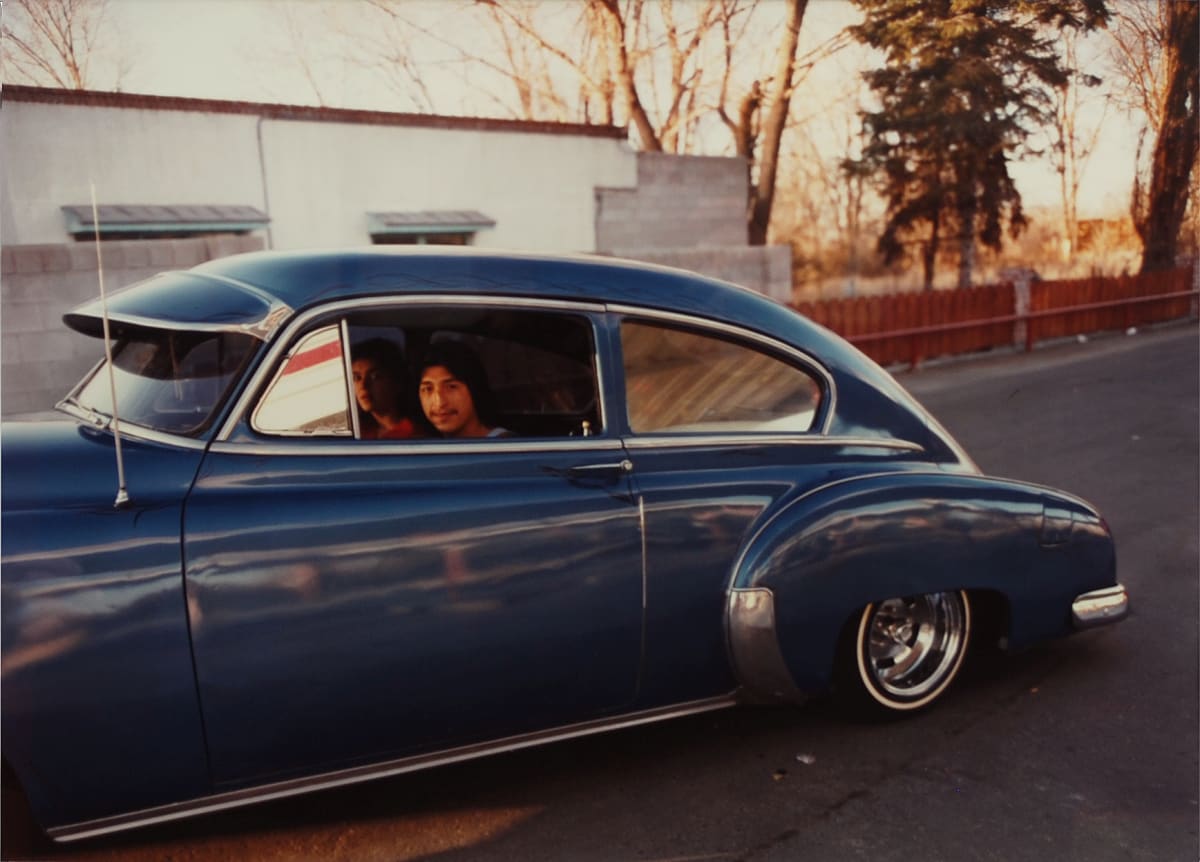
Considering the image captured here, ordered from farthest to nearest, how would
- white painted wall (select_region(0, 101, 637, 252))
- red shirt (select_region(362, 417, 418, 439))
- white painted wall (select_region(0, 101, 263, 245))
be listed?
white painted wall (select_region(0, 101, 637, 252)), white painted wall (select_region(0, 101, 263, 245)), red shirt (select_region(362, 417, 418, 439))

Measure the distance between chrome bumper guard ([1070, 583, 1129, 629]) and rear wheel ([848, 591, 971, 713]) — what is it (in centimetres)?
45

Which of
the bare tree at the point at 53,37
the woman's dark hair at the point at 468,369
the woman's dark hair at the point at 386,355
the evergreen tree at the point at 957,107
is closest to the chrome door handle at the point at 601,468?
the woman's dark hair at the point at 468,369

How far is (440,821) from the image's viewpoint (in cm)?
295

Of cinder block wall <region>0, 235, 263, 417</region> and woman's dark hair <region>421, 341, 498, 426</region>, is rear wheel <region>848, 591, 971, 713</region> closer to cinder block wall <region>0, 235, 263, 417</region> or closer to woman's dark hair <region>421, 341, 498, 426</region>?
woman's dark hair <region>421, 341, 498, 426</region>

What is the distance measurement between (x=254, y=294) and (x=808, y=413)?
184 centimetres

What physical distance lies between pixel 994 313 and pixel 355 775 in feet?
51.0

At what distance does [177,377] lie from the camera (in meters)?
2.71

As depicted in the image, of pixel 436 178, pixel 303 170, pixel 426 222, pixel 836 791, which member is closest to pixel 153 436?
pixel 836 791

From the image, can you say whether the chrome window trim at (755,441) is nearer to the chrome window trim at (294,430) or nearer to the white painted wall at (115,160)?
the chrome window trim at (294,430)

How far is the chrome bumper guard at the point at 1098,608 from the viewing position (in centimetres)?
379

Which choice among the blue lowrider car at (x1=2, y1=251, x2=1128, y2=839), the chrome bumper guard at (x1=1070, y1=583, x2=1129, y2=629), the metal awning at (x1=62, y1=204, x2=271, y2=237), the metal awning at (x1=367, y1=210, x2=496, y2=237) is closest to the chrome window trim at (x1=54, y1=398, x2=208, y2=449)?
the blue lowrider car at (x1=2, y1=251, x2=1128, y2=839)

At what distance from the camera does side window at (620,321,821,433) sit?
3100mm

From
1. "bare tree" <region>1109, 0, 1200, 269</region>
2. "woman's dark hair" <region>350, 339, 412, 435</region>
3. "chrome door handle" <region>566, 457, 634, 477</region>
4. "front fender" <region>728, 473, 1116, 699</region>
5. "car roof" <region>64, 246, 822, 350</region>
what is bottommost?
"front fender" <region>728, 473, 1116, 699</region>

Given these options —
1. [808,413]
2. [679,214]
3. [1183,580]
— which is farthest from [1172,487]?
[679,214]
